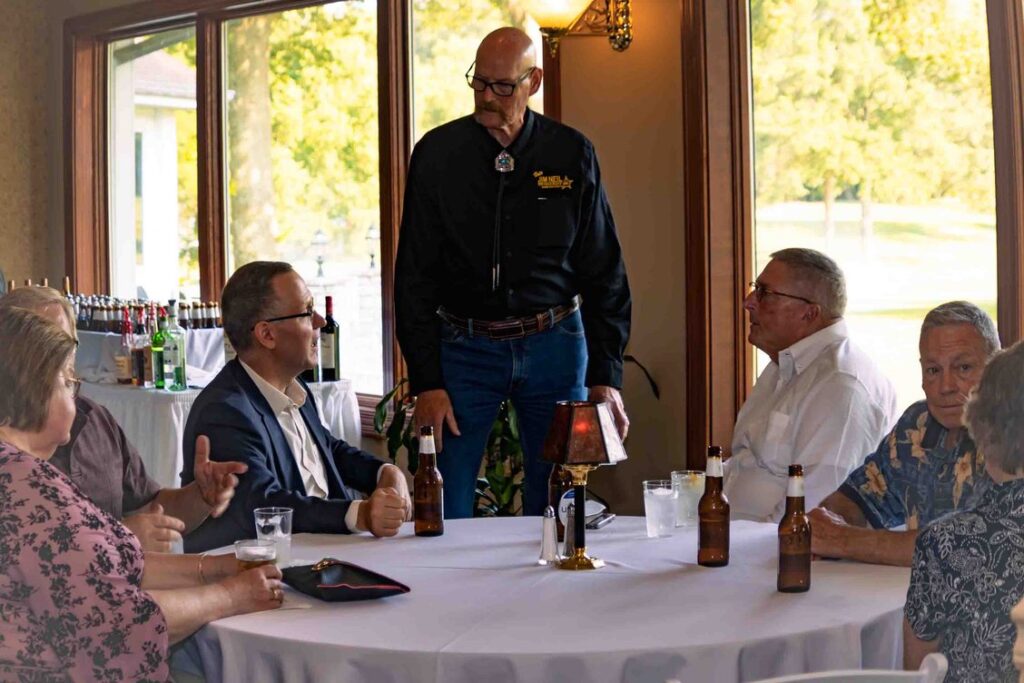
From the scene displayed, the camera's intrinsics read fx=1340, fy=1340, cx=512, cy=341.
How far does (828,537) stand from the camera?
248 centimetres

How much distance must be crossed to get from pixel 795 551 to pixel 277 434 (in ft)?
4.16

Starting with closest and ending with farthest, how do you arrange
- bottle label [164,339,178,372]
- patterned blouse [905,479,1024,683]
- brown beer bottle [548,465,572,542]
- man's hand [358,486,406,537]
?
patterned blouse [905,479,1024,683]
brown beer bottle [548,465,572,542]
man's hand [358,486,406,537]
bottle label [164,339,178,372]

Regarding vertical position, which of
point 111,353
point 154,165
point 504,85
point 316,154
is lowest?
point 111,353

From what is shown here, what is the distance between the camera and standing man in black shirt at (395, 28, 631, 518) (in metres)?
3.58

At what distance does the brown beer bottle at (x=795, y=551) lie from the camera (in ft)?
7.47

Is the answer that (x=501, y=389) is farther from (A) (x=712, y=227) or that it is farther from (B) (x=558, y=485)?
(A) (x=712, y=227)

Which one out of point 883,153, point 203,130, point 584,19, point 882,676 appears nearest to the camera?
point 882,676

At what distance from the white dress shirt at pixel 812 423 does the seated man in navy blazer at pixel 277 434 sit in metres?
0.96

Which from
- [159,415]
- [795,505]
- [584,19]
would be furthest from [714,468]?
[159,415]

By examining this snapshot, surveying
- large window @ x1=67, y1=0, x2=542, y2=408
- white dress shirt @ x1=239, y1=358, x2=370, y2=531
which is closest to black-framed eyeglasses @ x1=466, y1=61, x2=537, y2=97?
white dress shirt @ x1=239, y1=358, x2=370, y2=531

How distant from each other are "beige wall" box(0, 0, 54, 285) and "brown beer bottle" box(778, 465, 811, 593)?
7153mm

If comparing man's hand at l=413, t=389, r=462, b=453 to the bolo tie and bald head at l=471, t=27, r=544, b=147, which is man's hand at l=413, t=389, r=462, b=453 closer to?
the bolo tie

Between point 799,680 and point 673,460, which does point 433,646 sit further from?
point 673,460

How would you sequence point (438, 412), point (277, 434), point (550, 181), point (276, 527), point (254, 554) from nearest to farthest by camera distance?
point (254, 554) < point (276, 527) < point (277, 434) < point (438, 412) < point (550, 181)
